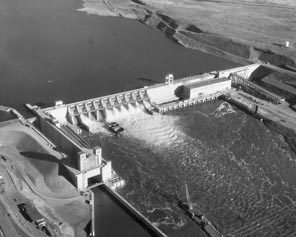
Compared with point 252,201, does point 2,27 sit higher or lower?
higher

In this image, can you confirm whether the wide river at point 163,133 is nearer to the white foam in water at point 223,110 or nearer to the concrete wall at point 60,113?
the white foam in water at point 223,110

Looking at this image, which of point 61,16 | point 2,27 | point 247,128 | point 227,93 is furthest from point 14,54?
point 247,128

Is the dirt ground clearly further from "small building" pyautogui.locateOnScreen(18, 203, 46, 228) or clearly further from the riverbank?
the riverbank

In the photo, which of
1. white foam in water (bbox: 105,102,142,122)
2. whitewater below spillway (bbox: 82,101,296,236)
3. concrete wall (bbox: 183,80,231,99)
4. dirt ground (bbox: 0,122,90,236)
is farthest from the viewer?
concrete wall (bbox: 183,80,231,99)

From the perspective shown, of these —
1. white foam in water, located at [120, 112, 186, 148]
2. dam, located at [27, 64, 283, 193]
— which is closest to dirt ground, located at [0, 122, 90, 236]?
dam, located at [27, 64, 283, 193]

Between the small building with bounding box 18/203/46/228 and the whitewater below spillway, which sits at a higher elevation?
the small building with bounding box 18/203/46/228

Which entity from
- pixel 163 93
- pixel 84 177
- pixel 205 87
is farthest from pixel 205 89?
pixel 84 177

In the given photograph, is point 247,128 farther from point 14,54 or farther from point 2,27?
point 2,27
